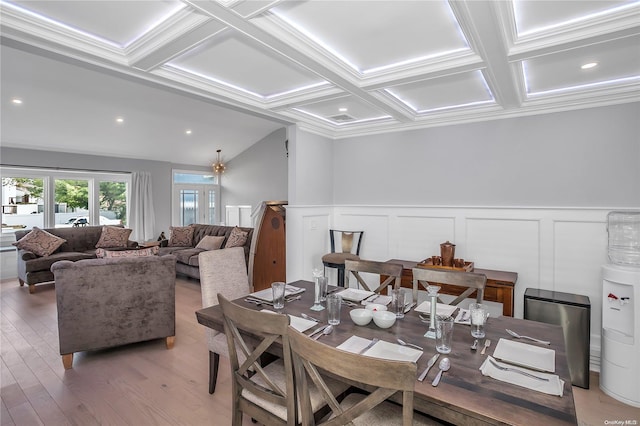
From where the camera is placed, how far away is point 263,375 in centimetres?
148

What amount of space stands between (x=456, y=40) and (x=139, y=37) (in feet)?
6.73

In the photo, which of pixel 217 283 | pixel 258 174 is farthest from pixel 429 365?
pixel 258 174

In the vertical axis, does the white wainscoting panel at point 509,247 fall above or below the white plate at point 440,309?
above

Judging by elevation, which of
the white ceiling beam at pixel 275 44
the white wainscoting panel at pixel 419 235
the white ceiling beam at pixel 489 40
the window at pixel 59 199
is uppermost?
the white ceiling beam at pixel 275 44

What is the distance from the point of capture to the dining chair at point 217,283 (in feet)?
7.50

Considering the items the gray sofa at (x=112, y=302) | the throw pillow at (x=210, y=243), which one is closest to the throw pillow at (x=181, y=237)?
the throw pillow at (x=210, y=243)

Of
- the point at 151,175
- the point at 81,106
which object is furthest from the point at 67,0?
the point at 151,175

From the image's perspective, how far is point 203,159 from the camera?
27.2 ft

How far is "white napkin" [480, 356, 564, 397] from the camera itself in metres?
1.15

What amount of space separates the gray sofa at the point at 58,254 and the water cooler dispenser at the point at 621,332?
23.0ft

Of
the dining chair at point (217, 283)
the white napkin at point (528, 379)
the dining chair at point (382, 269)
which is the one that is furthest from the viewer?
the dining chair at point (382, 269)

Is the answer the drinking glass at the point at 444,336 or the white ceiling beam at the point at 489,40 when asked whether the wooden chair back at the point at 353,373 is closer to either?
the drinking glass at the point at 444,336

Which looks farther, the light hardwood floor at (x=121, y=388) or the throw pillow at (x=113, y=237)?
the throw pillow at (x=113, y=237)

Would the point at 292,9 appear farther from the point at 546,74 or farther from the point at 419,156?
the point at 419,156
